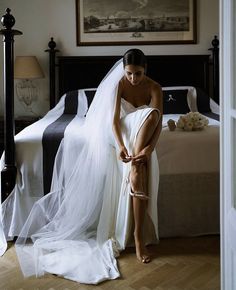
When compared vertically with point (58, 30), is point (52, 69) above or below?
below

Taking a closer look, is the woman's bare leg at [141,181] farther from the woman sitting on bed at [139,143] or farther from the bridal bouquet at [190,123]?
the bridal bouquet at [190,123]

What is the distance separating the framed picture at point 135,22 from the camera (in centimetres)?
455

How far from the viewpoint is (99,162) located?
7.63ft

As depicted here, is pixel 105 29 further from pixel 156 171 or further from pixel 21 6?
pixel 156 171

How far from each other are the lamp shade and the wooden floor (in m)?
2.45

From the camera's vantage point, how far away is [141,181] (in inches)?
84.9

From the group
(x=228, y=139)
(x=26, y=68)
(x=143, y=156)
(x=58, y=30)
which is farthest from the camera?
(x=58, y=30)

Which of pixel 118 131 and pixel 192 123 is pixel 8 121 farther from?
pixel 192 123

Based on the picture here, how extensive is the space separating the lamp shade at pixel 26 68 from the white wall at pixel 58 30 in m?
0.28

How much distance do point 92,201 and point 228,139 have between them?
1.31 m

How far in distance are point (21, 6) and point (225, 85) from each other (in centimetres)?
402

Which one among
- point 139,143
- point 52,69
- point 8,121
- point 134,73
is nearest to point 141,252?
point 139,143

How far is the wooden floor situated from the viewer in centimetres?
184

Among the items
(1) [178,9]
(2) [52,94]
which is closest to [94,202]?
(2) [52,94]
